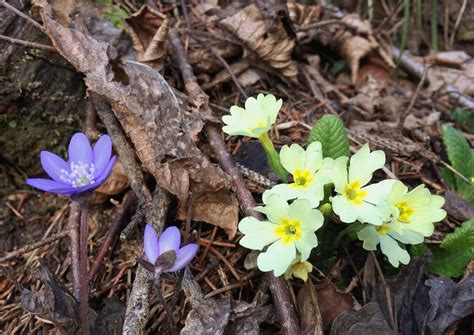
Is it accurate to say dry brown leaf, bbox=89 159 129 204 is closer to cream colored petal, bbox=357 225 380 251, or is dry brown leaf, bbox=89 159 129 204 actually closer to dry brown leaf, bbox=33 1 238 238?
dry brown leaf, bbox=33 1 238 238

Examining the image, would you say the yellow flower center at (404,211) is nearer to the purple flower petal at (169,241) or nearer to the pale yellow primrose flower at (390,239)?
the pale yellow primrose flower at (390,239)

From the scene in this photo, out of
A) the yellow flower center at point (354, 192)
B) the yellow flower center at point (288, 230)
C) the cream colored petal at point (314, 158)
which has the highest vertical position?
the cream colored petal at point (314, 158)

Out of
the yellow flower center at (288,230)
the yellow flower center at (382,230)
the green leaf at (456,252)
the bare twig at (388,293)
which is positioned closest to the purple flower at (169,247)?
the yellow flower center at (288,230)

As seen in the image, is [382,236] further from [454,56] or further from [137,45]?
[454,56]

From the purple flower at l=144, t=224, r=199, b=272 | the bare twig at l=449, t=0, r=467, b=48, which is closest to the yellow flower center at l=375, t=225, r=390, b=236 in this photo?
the purple flower at l=144, t=224, r=199, b=272

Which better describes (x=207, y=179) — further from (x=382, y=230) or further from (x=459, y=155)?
(x=459, y=155)

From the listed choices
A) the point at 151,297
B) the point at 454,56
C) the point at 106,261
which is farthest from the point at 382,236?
the point at 454,56

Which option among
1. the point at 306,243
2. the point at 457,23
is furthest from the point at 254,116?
the point at 457,23
